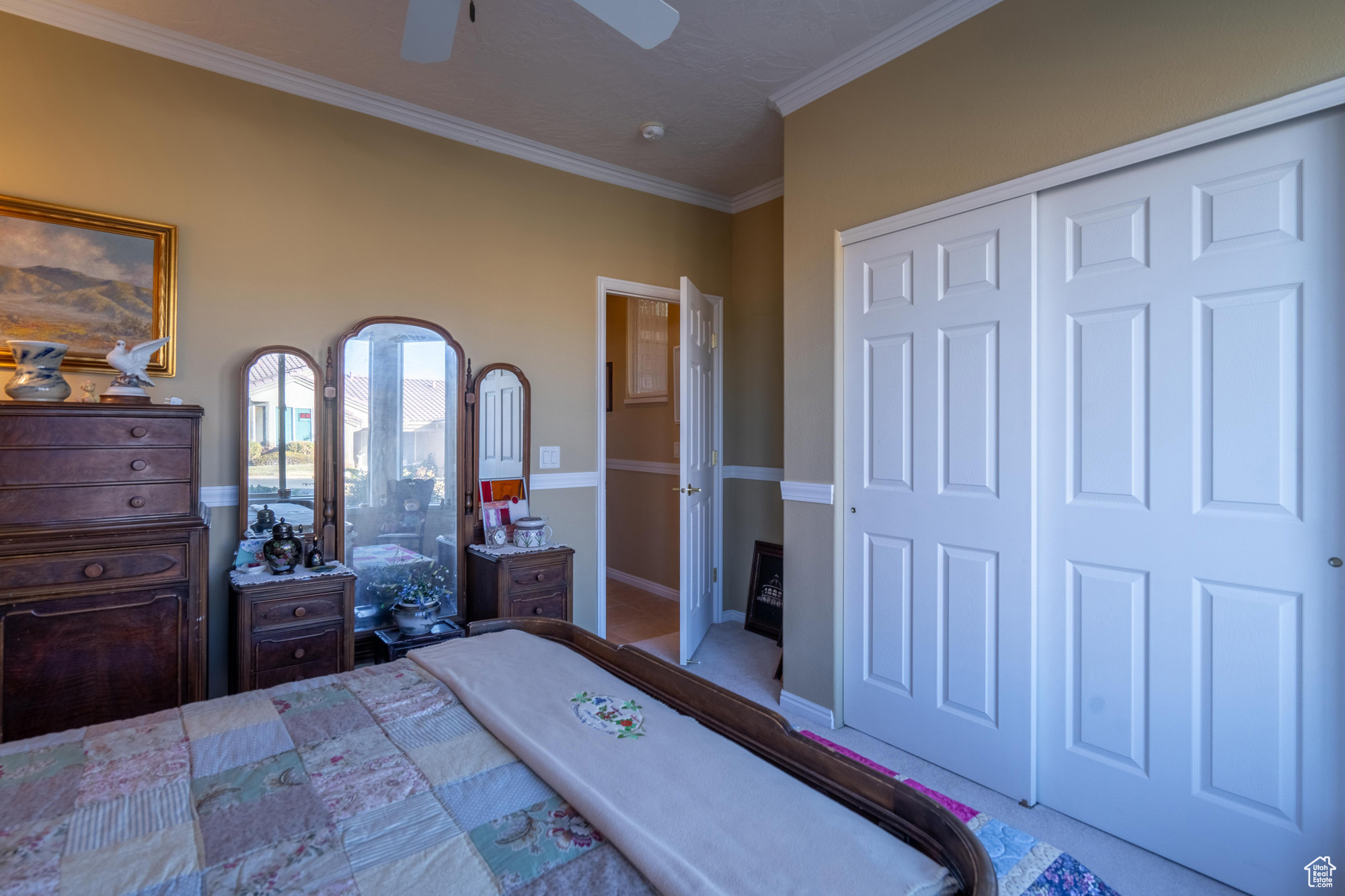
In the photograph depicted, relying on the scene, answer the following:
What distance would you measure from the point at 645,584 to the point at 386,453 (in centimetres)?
265

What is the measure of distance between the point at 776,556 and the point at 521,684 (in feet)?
9.01

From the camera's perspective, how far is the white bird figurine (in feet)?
7.33

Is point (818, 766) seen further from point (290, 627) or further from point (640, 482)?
point (640, 482)

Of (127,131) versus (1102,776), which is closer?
A: (1102,776)

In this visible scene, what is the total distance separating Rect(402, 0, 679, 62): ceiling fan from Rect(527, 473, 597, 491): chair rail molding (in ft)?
7.07

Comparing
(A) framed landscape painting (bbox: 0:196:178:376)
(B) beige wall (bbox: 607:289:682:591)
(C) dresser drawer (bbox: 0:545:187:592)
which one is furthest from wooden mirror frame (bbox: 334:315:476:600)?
(B) beige wall (bbox: 607:289:682:591)

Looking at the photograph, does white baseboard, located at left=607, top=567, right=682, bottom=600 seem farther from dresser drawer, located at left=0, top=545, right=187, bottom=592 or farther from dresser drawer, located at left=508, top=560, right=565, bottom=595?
dresser drawer, located at left=0, top=545, right=187, bottom=592

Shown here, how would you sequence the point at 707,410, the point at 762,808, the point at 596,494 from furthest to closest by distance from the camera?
1. the point at 707,410
2. the point at 596,494
3. the point at 762,808

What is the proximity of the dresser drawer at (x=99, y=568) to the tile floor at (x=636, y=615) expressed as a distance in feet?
7.53

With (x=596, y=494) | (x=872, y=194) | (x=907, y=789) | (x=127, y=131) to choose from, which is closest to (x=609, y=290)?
(x=596, y=494)

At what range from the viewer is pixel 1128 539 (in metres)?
2.00

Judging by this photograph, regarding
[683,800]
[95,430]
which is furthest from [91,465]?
[683,800]

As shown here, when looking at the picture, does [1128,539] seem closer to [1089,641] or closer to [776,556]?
[1089,641]

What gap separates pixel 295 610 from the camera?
8.17 ft
